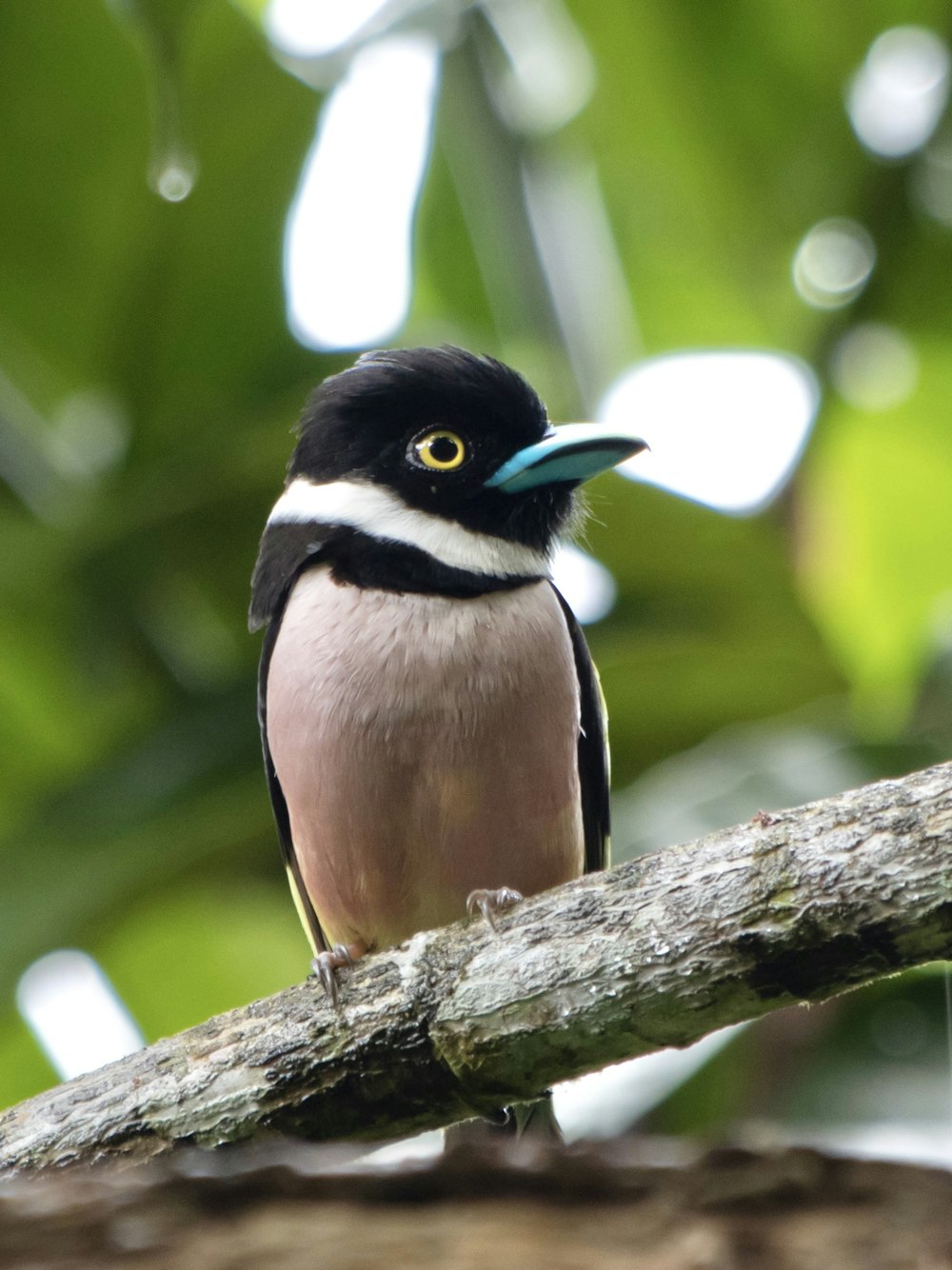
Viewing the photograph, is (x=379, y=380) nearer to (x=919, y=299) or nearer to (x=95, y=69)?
(x=95, y=69)

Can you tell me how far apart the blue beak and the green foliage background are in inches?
49.1

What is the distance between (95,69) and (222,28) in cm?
64

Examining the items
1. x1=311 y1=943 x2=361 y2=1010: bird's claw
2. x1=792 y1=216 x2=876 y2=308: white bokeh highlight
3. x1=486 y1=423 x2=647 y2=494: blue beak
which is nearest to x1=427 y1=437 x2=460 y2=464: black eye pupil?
x1=486 y1=423 x2=647 y2=494: blue beak

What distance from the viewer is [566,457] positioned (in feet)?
15.8

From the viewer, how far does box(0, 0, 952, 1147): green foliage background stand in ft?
20.0

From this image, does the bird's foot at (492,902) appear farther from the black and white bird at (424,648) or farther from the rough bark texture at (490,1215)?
the rough bark texture at (490,1215)

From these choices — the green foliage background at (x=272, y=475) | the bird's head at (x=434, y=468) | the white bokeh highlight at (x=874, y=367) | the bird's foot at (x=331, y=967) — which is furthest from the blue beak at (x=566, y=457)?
the white bokeh highlight at (x=874, y=367)

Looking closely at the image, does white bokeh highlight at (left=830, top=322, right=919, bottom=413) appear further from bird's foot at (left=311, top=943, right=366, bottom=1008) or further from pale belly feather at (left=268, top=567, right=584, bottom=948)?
bird's foot at (left=311, top=943, right=366, bottom=1008)

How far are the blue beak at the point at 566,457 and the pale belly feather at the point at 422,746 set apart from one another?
0.43 meters

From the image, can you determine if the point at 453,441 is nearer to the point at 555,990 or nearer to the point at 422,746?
the point at 422,746

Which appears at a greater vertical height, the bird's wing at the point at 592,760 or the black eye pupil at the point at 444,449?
the black eye pupil at the point at 444,449

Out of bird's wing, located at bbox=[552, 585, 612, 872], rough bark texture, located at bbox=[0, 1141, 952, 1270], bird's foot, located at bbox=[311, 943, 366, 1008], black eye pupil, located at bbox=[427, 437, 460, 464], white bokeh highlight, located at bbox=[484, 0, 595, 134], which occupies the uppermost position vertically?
white bokeh highlight, located at bbox=[484, 0, 595, 134]

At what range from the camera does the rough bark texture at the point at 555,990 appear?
8.39ft

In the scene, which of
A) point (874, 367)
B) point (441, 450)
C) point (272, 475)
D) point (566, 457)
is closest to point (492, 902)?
point (566, 457)
